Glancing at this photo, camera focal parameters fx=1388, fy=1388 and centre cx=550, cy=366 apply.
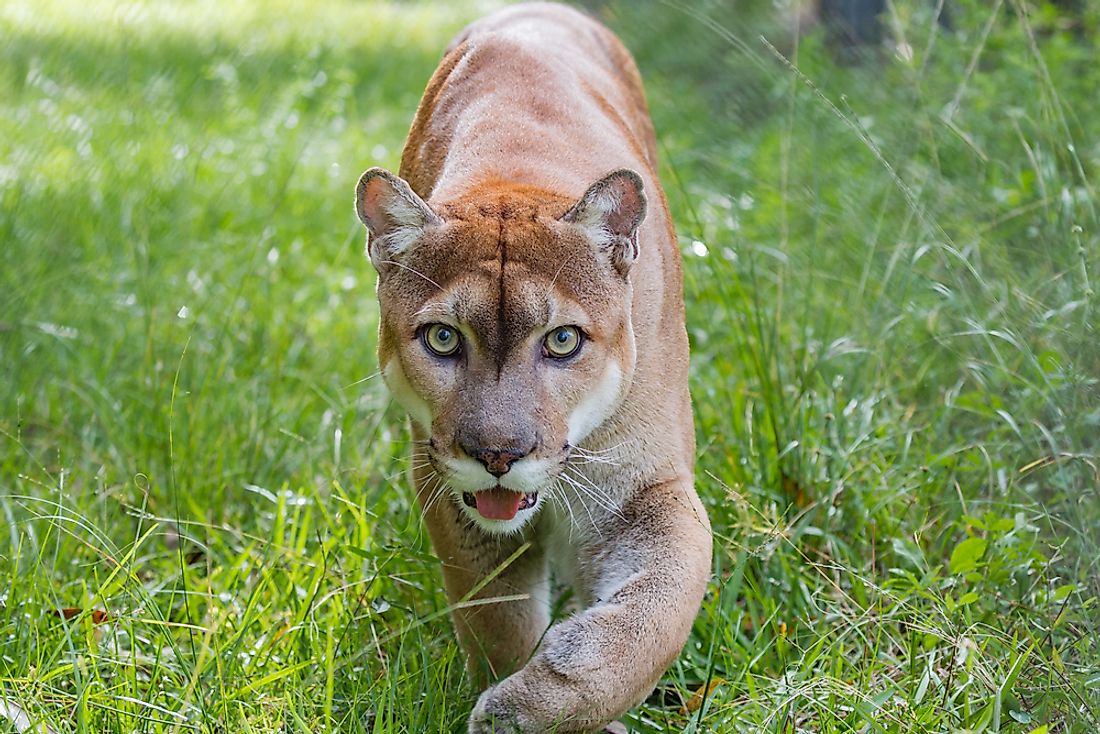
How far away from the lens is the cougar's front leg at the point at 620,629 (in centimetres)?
312

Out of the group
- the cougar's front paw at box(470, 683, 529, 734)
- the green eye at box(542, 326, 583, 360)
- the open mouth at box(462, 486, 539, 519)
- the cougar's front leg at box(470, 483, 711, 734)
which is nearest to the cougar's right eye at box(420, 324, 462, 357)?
the green eye at box(542, 326, 583, 360)

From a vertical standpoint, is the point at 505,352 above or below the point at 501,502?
above

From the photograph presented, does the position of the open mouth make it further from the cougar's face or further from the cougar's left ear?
the cougar's left ear

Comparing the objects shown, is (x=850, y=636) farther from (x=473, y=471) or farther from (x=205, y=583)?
(x=205, y=583)

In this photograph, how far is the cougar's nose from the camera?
3133 mm

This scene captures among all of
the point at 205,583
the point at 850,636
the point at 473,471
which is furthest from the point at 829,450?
the point at 205,583

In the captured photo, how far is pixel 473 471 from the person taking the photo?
3180mm

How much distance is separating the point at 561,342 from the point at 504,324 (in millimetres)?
159

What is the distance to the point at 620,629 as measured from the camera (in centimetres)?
324

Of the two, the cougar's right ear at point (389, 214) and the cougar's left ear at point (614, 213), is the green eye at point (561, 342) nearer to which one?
the cougar's left ear at point (614, 213)

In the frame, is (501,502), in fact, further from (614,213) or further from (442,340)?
(614,213)

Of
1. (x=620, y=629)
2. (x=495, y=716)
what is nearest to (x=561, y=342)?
(x=620, y=629)

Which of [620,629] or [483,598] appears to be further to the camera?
[483,598]

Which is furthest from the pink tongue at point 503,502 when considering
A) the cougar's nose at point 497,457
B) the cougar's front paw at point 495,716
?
the cougar's front paw at point 495,716
